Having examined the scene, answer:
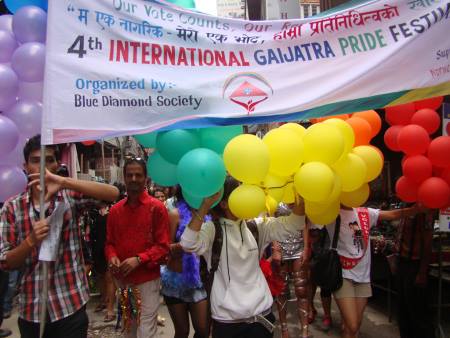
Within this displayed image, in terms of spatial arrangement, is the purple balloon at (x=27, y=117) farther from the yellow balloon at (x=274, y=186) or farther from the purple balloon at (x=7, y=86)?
the yellow balloon at (x=274, y=186)

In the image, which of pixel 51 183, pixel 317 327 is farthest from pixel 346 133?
pixel 317 327

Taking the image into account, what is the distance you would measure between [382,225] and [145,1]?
16.8ft

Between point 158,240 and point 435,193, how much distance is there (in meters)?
2.23

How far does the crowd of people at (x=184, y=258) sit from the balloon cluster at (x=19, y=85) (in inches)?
20.4

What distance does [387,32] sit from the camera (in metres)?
2.69

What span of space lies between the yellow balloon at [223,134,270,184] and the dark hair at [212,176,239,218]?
364mm

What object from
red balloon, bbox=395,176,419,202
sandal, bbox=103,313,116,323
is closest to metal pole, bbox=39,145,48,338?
red balloon, bbox=395,176,419,202

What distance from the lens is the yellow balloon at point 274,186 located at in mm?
2570

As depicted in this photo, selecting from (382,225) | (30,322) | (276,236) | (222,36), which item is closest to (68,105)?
(222,36)

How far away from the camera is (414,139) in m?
3.42

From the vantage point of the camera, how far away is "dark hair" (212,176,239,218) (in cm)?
275

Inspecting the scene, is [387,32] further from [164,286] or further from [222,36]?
[164,286]

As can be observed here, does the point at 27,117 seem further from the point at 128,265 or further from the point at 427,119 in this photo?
the point at 427,119

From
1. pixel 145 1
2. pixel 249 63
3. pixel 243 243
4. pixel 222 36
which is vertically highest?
pixel 145 1
